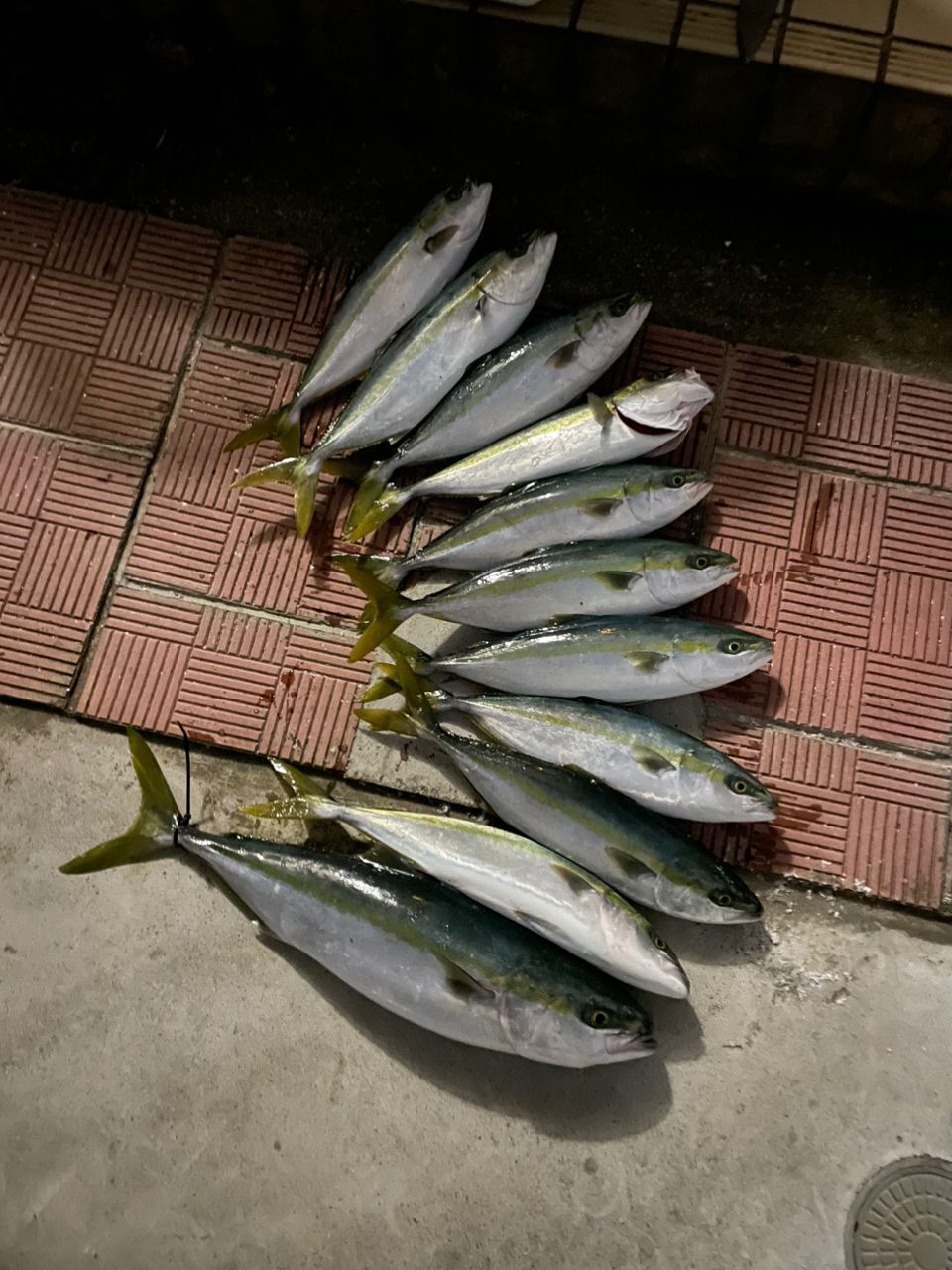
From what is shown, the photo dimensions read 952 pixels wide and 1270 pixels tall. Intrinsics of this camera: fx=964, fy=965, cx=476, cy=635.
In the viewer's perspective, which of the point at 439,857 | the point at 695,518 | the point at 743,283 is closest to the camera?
the point at 439,857

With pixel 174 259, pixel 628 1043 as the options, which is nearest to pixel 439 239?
pixel 174 259

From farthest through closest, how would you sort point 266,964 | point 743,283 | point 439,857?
point 743,283
point 266,964
point 439,857

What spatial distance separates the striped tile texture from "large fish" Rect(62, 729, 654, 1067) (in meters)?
0.51

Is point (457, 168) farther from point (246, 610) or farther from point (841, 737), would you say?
point (841, 737)

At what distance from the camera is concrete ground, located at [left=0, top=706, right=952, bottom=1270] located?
3.16 meters

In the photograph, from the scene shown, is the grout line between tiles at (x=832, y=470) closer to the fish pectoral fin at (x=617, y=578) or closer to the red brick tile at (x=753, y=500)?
the red brick tile at (x=753, y=500)

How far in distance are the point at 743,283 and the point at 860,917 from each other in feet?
8.15

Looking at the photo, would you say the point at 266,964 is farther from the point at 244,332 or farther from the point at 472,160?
the point at 472,160

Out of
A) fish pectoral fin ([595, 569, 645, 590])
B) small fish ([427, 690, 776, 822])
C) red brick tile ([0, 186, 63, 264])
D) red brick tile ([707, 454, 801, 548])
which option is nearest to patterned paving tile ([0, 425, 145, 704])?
red brick tile ([0, 186, 63, 264])

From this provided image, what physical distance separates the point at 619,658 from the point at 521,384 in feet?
3.48

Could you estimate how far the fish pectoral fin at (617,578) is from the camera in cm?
322

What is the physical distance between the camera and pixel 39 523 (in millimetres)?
3660

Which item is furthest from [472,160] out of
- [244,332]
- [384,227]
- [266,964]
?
[266,964]

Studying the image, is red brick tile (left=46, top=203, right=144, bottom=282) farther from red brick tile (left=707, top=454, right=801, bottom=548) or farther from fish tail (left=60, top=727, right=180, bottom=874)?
red brick tile (left=707, top=454, right=801, bottom=548)
